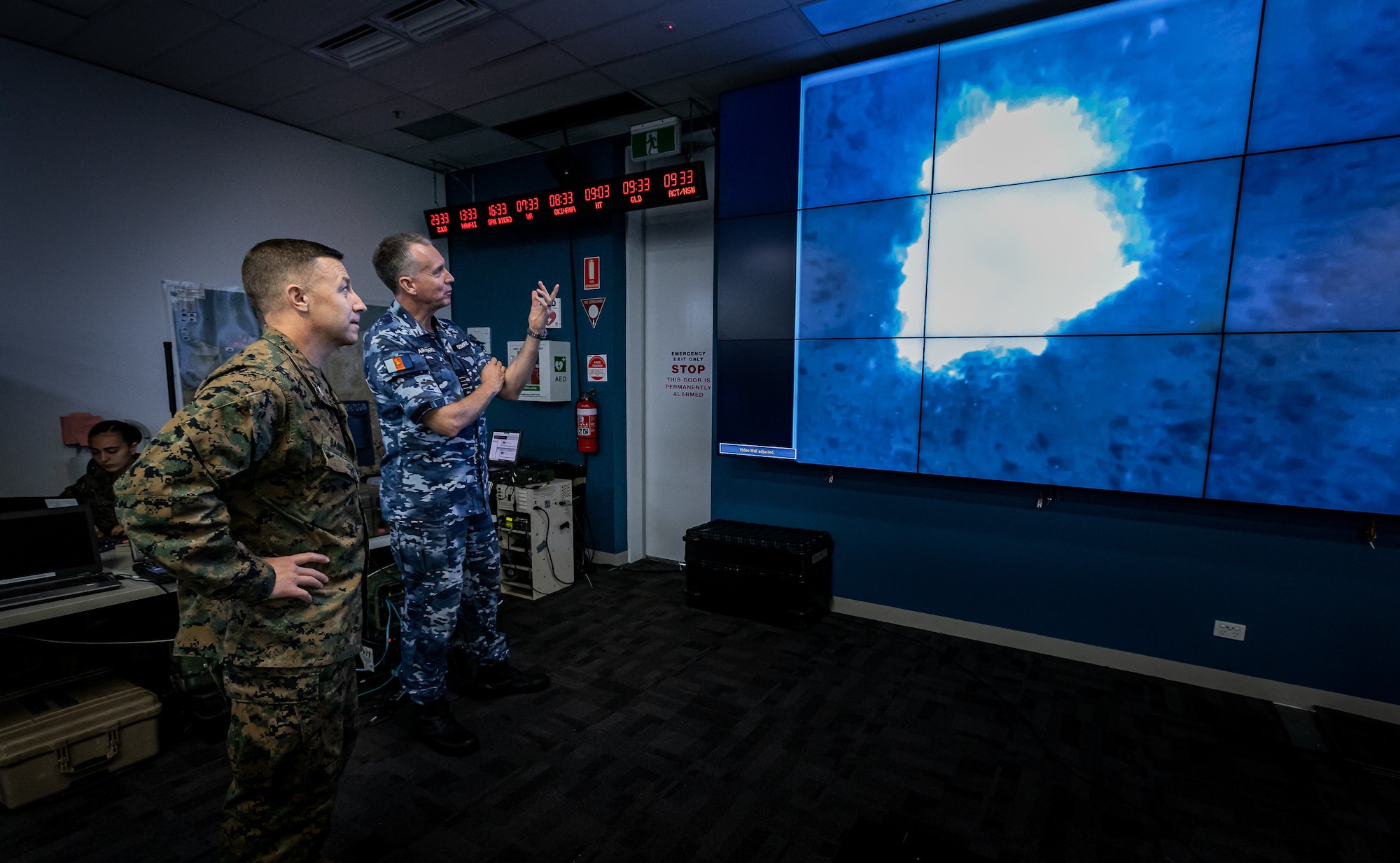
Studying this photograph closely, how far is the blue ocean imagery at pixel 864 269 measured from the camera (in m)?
3.03

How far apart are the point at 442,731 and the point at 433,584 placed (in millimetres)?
543

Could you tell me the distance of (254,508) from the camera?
1.22 m

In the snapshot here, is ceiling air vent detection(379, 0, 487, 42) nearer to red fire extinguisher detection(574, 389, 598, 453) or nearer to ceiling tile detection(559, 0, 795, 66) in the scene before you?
ceiling tile detection(559, 0, 795, 66)

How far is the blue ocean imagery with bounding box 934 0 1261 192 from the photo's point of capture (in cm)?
239

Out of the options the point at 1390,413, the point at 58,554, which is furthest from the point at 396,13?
the point at 1390,413

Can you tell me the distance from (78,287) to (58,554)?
195 centimetres

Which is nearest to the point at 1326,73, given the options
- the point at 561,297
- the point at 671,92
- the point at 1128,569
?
the point at 1128,569

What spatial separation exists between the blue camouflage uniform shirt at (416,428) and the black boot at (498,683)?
0.79 metres

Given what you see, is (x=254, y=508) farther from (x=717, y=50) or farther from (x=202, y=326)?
(x=202, y=326)

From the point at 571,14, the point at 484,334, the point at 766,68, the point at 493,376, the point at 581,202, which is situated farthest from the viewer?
the point at 484,334

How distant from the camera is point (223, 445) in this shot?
43.4 inches

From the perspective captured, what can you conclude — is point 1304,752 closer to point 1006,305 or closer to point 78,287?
point 1006,305

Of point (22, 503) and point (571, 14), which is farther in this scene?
point (571, 14)

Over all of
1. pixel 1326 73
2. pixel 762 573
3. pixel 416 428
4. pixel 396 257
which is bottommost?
pixel 762 573
